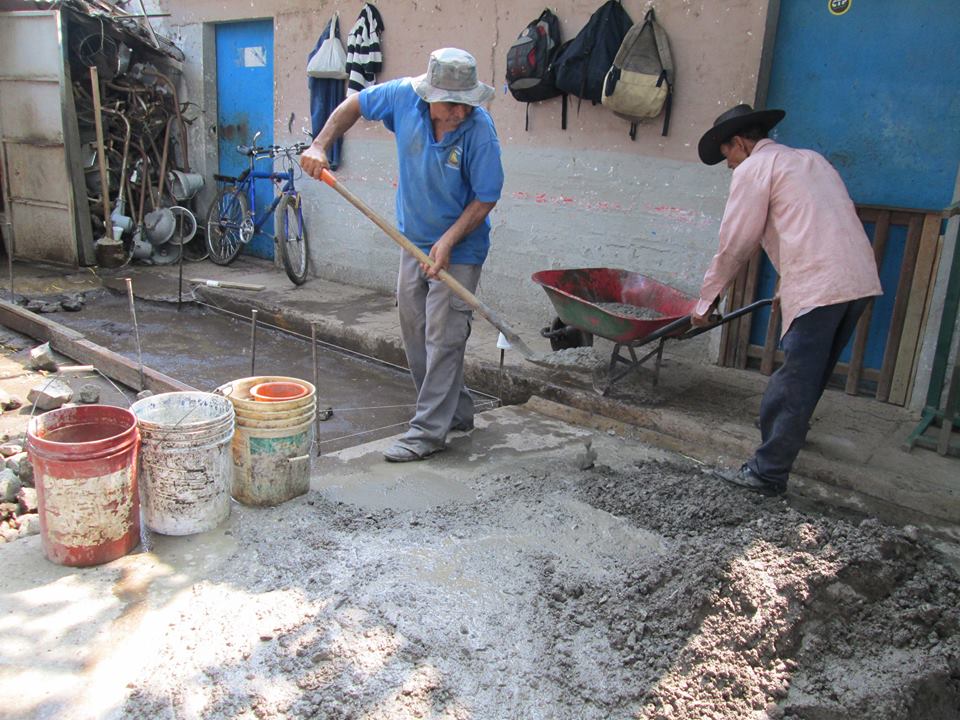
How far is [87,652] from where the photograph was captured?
2582 millimetres

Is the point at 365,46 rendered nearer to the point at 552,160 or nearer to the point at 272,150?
the point at 272,150

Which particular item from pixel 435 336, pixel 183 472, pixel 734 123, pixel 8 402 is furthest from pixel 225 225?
pixel 734 123

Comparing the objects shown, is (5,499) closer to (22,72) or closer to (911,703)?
(911,703)

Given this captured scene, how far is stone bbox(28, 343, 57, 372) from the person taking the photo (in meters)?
6.02

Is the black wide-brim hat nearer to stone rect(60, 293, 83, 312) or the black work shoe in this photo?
the black work shoe

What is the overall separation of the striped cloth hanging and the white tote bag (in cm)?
19

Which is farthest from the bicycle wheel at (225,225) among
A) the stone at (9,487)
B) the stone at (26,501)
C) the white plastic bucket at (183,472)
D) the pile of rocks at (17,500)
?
the white plastic bucket at (183,472)

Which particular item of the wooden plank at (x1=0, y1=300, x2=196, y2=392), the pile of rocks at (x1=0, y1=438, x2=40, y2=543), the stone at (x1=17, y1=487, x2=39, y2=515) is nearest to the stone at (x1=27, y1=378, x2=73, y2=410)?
the wooden plank at (x1=0, y1=300, x2=196, y2=392)

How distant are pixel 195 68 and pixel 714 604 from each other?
10081mm

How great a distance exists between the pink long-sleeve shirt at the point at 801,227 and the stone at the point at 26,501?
3.48 metres

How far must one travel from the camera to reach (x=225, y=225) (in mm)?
9930

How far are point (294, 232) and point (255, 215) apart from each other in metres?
1.47

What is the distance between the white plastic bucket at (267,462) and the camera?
3.53 m

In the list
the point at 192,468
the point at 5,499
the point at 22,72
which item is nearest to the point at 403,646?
the point at 192,468
